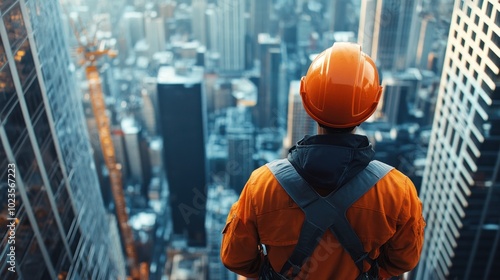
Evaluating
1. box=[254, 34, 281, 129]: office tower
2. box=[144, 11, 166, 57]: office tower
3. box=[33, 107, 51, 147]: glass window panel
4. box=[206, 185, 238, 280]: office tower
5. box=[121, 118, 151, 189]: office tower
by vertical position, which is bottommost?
box=[206, 185, 238, 280]: office tower

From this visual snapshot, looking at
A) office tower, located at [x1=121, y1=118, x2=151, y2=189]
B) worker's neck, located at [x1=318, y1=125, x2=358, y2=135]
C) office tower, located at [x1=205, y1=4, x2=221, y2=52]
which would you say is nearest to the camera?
worker's neck, located at [x1=318, y1=125, x2=358, y2=135]

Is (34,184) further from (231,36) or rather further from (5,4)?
(231,36)

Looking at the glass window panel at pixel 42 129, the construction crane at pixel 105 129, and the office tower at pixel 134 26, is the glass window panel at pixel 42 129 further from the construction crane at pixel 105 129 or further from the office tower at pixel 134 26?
the office tower at pixel 134 26

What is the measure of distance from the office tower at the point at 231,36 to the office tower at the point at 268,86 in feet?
10.0

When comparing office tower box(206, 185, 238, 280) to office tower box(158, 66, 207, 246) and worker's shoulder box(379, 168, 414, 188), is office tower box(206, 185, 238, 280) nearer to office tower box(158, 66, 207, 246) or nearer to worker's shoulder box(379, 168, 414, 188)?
office tower box(158, 66, 207, 246)

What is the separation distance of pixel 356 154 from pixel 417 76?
24189mm

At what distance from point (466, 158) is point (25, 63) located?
6.61 meters

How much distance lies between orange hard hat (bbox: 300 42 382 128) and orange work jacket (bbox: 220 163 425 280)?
1.05 ft

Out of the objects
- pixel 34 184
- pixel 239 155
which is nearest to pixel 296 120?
pixel 239 155

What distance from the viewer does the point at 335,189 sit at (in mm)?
1957

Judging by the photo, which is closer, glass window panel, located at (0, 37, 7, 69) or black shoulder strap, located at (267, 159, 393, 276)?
black shoulder strap, located at (267, 159, 393, 276)

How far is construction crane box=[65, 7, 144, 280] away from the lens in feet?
63.5

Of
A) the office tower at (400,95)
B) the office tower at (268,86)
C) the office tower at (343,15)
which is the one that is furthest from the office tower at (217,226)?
the office tower at (343,15)

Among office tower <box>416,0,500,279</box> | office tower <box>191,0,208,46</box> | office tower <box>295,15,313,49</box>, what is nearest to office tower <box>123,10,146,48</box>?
office tower <box>191,0,208,46</box>
